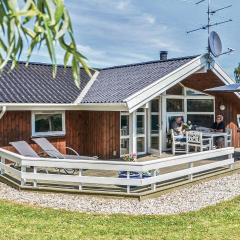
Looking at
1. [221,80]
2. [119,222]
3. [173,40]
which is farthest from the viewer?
[173,40]

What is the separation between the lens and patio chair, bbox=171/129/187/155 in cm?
1581

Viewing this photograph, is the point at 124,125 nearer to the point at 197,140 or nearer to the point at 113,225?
the point at 197,140

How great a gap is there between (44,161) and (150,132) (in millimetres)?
7167

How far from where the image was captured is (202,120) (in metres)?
18.6

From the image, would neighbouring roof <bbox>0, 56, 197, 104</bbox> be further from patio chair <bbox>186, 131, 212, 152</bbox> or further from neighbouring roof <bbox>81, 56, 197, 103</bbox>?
patio chair <bbox>186, 131, 212, 152</bbox>

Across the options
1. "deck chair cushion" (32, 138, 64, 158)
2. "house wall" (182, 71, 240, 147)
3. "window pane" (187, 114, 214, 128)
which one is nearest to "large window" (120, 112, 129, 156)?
"deck chair cushion" (32, 138, 64, 158)

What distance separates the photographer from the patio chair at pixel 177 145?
51.9 ft

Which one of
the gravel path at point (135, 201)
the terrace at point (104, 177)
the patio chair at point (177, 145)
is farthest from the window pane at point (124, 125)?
the gravel path at point (135, 201)

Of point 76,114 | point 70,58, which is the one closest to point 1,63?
point 70,58

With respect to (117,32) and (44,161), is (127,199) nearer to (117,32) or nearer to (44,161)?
(44,161)

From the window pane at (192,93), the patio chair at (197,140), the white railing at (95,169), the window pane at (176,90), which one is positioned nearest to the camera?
the white railing at (95,169)

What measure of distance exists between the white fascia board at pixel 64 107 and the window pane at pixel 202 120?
5.78 m

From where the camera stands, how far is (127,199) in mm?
9133

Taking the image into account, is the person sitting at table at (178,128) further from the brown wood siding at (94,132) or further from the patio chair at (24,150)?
the patio chair at (24,150)
